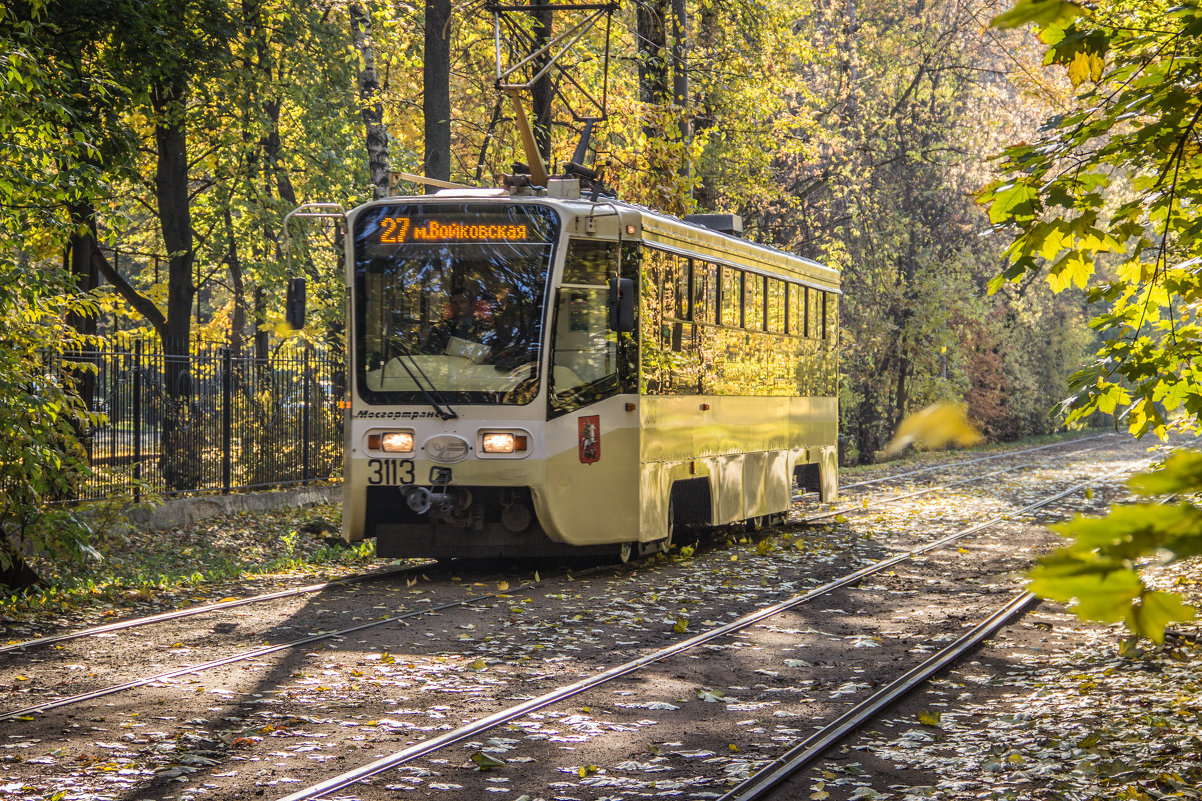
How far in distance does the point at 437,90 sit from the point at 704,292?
824 centimetres

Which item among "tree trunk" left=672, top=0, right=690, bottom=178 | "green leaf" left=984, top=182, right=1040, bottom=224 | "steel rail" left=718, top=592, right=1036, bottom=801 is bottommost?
"steel rail" left=718, top=592, right=1036, bottom=801

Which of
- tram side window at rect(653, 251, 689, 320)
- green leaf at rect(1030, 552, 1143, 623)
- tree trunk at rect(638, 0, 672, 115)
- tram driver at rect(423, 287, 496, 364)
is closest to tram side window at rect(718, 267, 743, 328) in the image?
tram side window at rect(653, 251, 689, 320)

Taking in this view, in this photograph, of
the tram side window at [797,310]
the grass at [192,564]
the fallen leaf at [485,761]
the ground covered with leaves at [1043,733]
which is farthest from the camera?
the tram side window at [797,310]

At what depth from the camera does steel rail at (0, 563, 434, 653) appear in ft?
30.3

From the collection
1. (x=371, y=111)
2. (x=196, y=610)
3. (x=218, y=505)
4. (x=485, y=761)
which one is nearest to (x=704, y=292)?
(x=196, y=610)

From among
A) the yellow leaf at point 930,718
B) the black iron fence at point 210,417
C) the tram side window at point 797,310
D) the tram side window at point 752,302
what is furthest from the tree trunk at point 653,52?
the yellow leaf at point 930,718

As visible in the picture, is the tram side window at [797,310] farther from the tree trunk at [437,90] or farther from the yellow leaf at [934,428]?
the yellow leaf at [934,428]

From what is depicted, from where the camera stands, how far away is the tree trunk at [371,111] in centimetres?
1891

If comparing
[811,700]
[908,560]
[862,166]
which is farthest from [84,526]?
[862,166]

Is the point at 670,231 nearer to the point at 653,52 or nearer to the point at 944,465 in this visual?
the point at 653,52

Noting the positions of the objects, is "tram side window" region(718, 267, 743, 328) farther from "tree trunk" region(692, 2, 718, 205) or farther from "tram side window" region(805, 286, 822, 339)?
"tree trunk" region(692, 2, 718, 205)

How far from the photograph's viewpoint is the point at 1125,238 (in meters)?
5.46

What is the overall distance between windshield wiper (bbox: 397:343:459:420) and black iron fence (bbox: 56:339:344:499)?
449cm

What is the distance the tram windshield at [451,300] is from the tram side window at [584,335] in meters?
0.21
